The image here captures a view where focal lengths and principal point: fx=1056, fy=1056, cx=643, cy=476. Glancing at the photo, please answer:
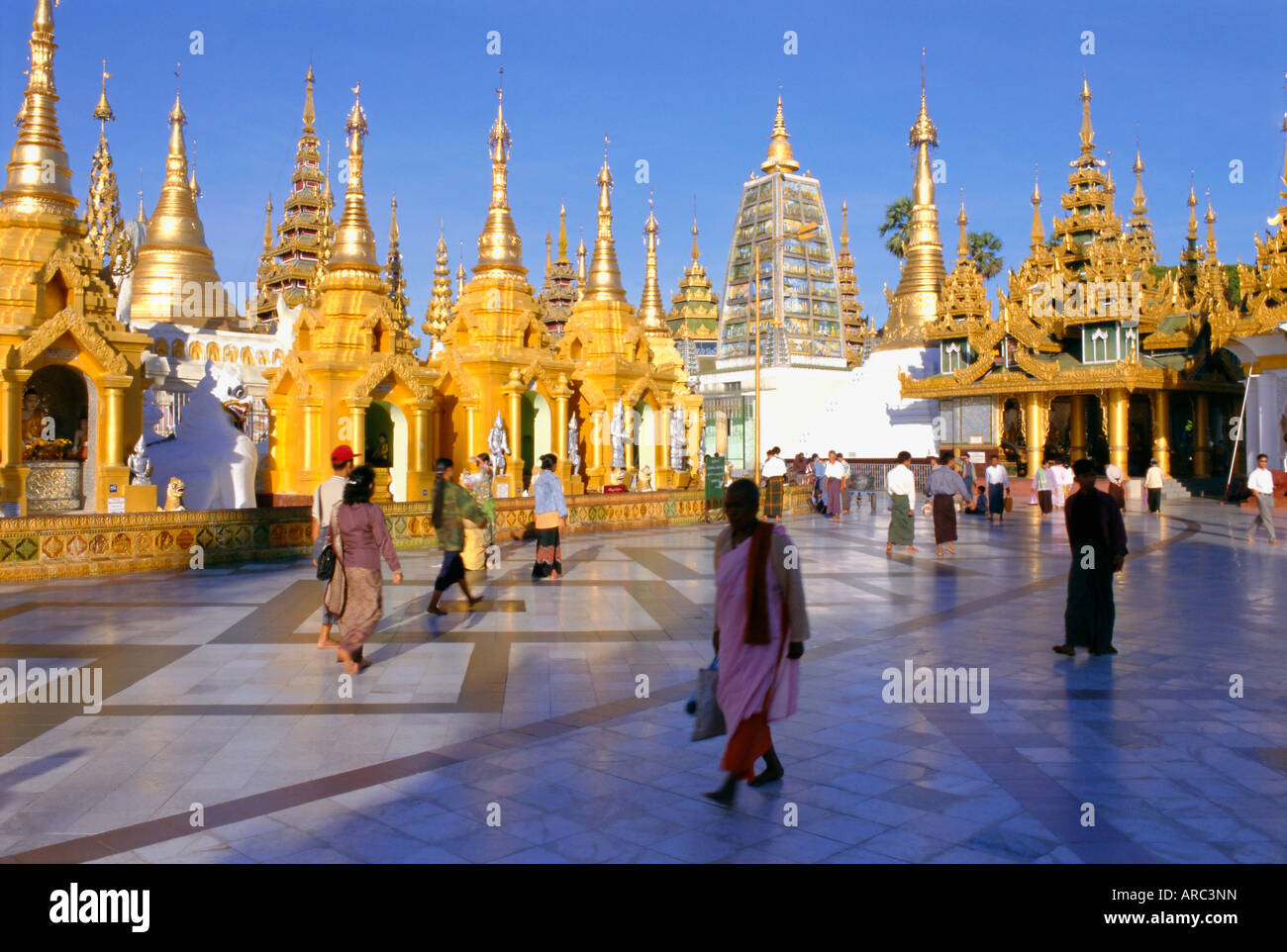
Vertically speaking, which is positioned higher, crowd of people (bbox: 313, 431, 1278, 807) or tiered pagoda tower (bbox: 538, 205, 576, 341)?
tiered pagoda tower (bbox: 538, 205, 576, 341)

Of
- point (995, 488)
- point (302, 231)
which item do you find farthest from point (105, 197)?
point (995, 488)

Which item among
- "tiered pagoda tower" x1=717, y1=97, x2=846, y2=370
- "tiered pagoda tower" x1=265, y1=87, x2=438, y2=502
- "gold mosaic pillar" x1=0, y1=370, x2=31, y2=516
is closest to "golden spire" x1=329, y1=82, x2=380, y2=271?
"tiered pagoda tower" x1=265, y1=87, x2=438, y2=502

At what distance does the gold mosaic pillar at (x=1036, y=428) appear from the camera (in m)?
36.8

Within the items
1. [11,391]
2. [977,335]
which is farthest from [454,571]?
[977,335]

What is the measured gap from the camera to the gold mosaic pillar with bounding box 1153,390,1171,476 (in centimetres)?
3419

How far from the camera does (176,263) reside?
115 feet

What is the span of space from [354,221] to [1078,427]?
2629 cm

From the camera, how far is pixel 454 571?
11523mm

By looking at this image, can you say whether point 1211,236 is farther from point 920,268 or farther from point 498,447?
point 498,447

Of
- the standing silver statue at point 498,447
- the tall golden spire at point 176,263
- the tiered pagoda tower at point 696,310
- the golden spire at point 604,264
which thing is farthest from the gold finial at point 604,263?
the tiered pagoda tower at point 696,310

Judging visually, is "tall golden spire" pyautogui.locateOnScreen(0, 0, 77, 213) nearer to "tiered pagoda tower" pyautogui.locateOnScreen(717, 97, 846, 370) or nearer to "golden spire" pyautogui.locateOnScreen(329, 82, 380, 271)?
"golden spire" pyautogui.locateOnScreen(329, 82, 380, 271)

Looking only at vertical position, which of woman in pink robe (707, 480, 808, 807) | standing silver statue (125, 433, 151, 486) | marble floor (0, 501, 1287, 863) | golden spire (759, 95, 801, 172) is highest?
golden spire (759, 95, 801, 172)

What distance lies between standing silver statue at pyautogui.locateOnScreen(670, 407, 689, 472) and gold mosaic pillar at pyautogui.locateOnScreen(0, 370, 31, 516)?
17405 millimetres
